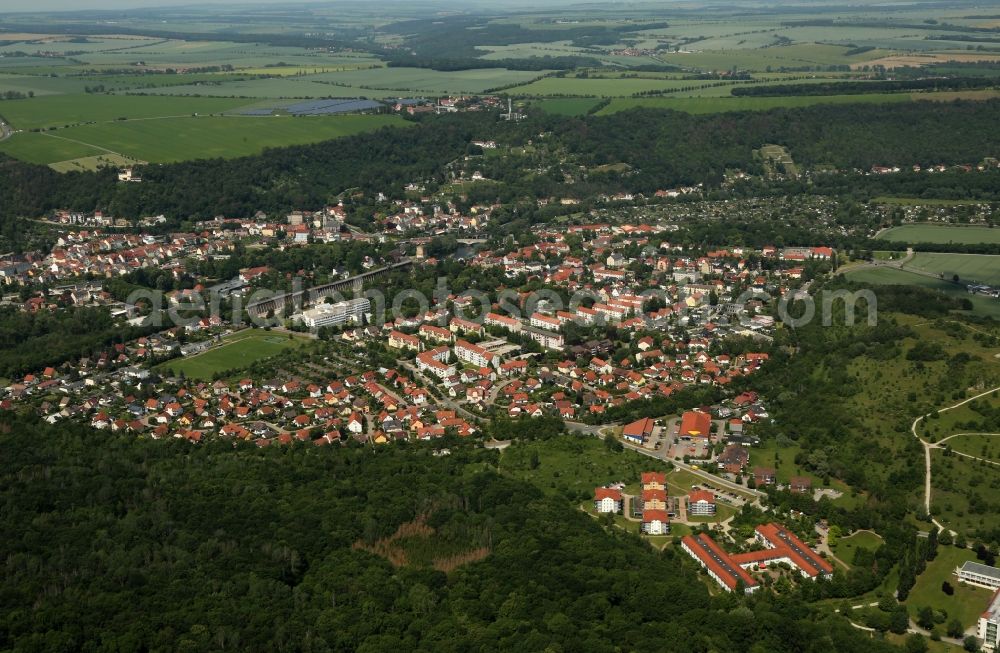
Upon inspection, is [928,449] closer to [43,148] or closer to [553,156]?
[553,156]

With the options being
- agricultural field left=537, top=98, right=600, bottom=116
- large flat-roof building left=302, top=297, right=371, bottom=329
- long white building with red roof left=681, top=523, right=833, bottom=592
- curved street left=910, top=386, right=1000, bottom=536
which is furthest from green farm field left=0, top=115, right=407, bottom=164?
long white building with red roof left=681, top=523, right=833, bottom=592

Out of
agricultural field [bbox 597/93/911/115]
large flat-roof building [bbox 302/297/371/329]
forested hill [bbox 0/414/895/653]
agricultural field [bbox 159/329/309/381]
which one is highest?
agricultural field [bbox 597/93/911/115]

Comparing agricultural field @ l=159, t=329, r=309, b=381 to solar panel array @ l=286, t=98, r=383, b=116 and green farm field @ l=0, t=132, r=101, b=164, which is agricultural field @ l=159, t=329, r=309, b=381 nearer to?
green farm field @ l=0, t=132, r=101, b=164

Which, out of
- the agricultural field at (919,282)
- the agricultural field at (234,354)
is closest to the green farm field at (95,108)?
the agricultural field at (234,354)

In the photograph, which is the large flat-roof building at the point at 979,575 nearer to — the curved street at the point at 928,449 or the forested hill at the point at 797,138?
the curved street at the point at 928,449

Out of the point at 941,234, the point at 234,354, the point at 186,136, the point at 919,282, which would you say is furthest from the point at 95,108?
the point at 919,282

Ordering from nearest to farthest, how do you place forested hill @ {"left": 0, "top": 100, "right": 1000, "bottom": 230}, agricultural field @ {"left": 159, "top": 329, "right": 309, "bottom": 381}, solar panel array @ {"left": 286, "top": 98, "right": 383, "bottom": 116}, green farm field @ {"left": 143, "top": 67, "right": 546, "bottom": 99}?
1. agricultural field @ {"left": 159, "top": 329, "right": 309, "bottom": 381}
2. forested hill @ {"left": 0, "top": 100, "right": 1000, "bottom": 230}
3. solar panel array @ {"left": 286, "top": 98, "right": 383, "bottom": 116}
4. green farm field @ {"left": 143, "top": 67, "right": 546, "bottom": 99}

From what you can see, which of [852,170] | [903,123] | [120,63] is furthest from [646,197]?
[120,63]
